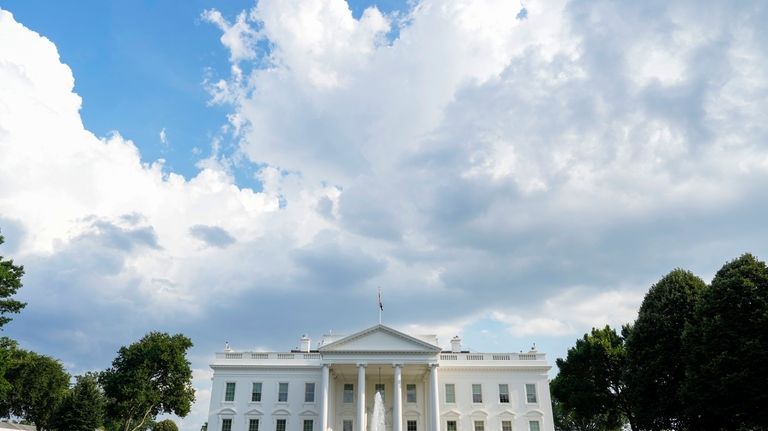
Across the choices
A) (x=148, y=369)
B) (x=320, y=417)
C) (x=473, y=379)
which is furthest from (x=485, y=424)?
(x=148, y=369)

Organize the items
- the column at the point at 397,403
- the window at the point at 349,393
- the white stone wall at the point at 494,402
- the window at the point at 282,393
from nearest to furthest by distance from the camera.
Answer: the column at the point at 397,403 < the white stone wall at the point at 494,402 < the window at the point at 282,393 < the window at the point at 349,393

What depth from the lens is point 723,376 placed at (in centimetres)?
2512

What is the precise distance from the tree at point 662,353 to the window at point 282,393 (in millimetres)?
27276

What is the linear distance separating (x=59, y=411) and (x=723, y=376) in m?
45.3

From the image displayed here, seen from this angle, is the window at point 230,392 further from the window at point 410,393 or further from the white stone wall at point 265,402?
the window at point 410,393

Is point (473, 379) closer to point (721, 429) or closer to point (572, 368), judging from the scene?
point (572, 368)

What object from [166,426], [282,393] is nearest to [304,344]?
[282,393]

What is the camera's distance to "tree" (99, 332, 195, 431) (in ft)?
153

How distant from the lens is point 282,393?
4528 centimetres

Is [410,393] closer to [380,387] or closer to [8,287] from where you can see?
[380,387]

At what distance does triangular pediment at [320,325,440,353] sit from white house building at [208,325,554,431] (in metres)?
0.08

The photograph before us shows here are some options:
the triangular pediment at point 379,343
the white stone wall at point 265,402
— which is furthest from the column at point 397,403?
the white stone wall at point 265,402

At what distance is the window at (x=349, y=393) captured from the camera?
46344mm

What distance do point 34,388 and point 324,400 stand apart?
35209 millimetres
